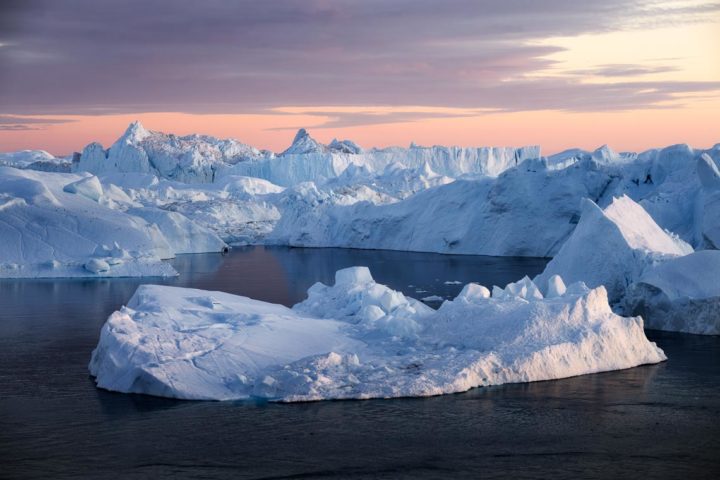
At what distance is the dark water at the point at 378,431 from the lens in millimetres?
9883

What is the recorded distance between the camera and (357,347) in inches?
586

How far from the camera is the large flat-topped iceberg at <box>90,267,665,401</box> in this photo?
12938 mm

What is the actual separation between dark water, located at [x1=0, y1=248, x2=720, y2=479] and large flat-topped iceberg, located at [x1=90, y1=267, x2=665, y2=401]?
0.33 meters

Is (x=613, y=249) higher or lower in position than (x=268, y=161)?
lower

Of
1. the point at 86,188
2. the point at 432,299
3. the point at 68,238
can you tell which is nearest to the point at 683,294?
the point at 432,299

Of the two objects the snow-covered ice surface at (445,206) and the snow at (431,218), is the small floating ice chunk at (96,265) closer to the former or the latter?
the snow at (431,218)

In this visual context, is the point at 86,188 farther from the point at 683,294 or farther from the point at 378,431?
the point at 378,431

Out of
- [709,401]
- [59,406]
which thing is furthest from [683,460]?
[59,406]

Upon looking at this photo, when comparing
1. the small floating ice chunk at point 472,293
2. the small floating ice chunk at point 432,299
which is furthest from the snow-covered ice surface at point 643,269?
the small floating ice chunk at point 432,299

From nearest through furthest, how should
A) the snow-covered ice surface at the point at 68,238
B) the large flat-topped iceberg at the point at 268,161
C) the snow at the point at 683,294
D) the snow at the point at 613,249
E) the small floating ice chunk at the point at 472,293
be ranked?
the small floating ice chunk at the point at 472,293
the snow at the point at 683,294
the snow at the point at 613,249
the snow-covered ice surface at the point at 68,238
the large flat-topped iceberg at the point at 268,161

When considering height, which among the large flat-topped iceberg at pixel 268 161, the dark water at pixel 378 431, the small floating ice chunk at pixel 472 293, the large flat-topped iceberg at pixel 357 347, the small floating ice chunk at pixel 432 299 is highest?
the large flat-topped iceberg at pixel 268 161

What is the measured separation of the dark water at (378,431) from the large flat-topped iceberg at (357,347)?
13.0 inches

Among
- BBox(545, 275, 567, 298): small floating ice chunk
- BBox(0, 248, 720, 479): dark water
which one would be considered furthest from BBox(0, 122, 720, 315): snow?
BBox(0, 248, 720, 479): dark water

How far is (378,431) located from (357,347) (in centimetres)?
380
